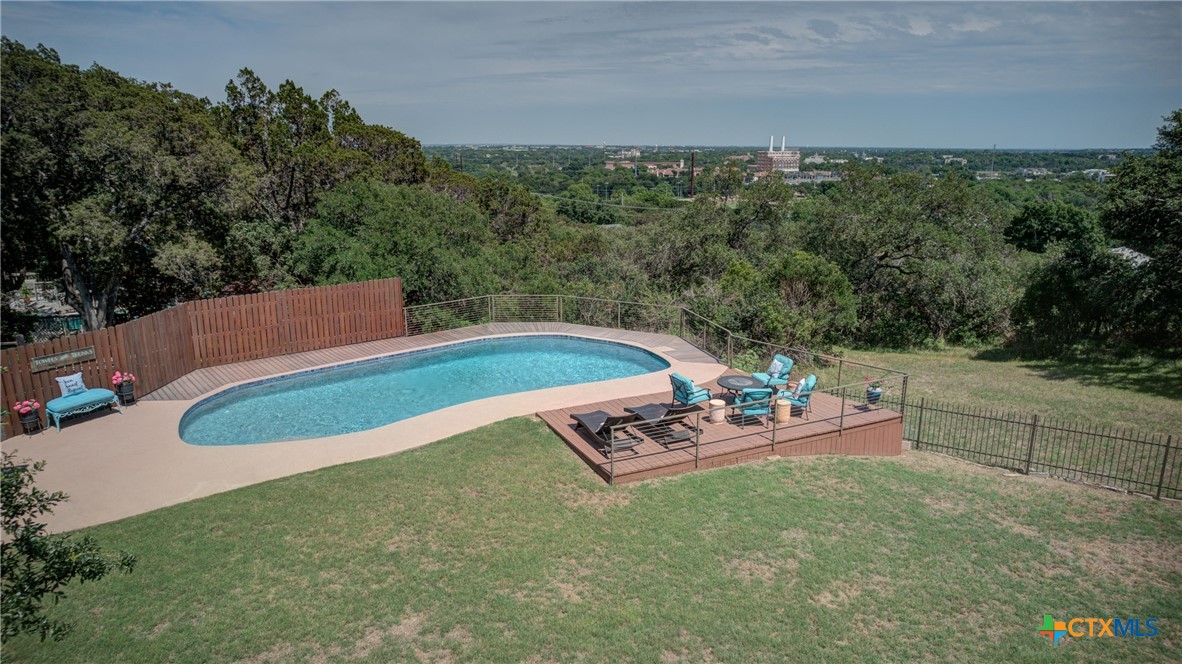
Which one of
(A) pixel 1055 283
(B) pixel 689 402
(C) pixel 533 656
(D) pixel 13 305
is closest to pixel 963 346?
(A) pixel 1055 283

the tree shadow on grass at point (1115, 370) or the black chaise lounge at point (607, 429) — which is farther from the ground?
the black chaise lounge at point (607, 429)

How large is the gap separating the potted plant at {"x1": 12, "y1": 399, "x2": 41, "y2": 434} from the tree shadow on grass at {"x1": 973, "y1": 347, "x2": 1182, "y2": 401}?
2608 cm

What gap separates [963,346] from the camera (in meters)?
26.7

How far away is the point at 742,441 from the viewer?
11.6m

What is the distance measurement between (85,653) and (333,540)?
269cm

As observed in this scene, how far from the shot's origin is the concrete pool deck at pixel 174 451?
992 centimetres

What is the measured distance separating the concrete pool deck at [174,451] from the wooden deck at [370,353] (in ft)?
2.67

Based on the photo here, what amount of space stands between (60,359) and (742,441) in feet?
43.7

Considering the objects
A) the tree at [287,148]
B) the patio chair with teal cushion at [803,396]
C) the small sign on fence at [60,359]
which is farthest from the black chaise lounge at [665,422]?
the tree at [287,148]

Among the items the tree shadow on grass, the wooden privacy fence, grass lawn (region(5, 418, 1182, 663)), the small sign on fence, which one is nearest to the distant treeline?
the tree shadow on grass

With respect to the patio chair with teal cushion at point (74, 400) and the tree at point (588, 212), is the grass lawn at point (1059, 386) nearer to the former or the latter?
the patio chair with teal cushion at point (74, 400)

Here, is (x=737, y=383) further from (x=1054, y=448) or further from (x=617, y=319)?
(x=617, y=319)

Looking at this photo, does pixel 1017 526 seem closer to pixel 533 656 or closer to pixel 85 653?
pixel 533 656

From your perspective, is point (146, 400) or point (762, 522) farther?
point (146, 400)
